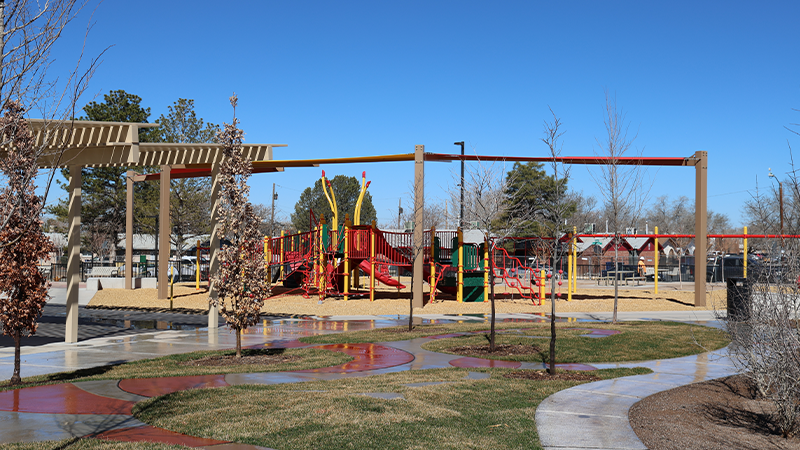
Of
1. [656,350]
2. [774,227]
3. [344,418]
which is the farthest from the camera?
[656,350]

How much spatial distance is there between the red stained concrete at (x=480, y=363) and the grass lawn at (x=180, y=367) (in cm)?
198

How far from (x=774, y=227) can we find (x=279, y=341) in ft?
32.8

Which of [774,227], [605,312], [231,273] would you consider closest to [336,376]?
[231,273]

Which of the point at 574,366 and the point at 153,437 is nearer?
the point at 153,437

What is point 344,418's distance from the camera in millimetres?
6781

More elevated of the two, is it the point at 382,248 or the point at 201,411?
the point at 382,248

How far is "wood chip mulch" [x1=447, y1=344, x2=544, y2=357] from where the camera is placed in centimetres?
1191

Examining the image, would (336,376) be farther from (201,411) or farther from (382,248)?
(382,248)

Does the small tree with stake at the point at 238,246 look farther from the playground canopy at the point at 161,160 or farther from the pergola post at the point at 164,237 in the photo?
the pergola post at the point at 164,237

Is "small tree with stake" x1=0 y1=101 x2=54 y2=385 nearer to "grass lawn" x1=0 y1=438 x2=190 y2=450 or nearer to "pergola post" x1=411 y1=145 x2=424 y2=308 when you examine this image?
"grass lawn" x1=0 y1=438 x2=190 y2=450

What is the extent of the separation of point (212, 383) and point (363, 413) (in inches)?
118

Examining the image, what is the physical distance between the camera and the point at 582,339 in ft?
44.8

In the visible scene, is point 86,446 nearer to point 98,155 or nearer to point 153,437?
point 153,437

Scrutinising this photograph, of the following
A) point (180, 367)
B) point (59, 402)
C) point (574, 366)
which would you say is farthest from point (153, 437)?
point (574, 366)
